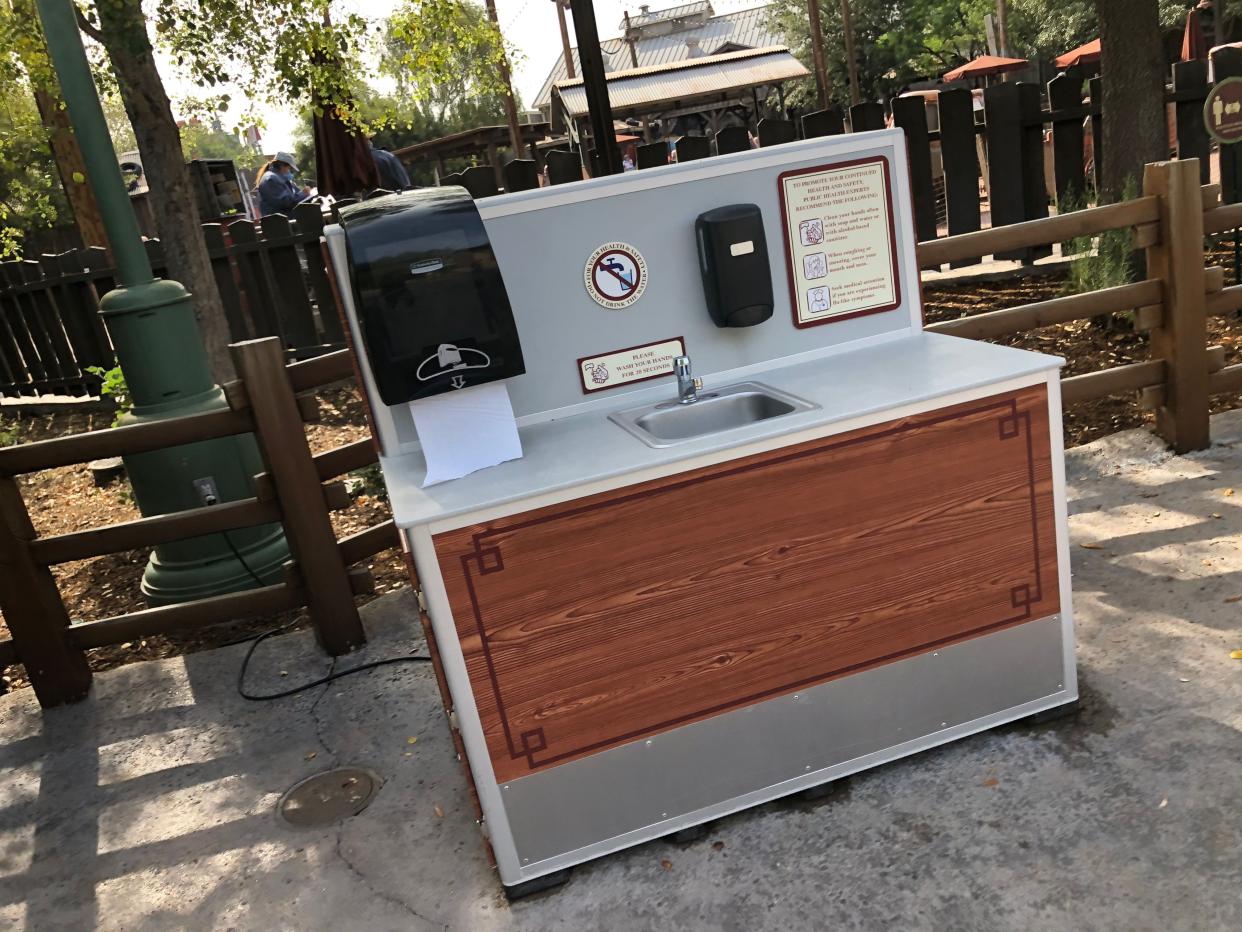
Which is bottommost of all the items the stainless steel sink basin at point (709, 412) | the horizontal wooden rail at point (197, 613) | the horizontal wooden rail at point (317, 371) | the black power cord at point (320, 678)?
the black power cord at point (320, 678)

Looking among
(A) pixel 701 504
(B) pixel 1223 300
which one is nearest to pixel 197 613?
(A) pixel 701 504

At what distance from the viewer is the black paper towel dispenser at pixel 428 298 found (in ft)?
7.63

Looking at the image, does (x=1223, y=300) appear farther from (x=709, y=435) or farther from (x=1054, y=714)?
(x=709, y=435)

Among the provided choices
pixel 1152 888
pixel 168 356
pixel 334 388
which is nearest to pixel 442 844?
pixel 1152 888

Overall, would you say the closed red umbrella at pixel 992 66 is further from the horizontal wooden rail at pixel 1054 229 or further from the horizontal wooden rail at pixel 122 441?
the horizontal wooden rail at pixel 122 441

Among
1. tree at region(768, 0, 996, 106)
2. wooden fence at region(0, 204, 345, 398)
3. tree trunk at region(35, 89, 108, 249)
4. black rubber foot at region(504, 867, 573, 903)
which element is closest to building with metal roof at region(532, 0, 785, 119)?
tree at region(768, 0, 996, 106)

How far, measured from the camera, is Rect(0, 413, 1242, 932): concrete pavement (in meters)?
2.24

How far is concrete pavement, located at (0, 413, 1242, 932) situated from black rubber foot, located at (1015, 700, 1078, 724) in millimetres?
28

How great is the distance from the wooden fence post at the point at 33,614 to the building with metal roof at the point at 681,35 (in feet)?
199

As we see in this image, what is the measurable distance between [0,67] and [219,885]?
640 centimetres

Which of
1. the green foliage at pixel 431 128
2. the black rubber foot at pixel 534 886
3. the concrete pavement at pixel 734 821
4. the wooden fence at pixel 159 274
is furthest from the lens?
the green foliage at pixel 431 128

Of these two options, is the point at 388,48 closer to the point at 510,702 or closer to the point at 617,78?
the point at 510,702

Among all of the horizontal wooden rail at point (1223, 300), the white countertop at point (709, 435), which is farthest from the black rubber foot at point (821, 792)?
the horizontal wooden rail at point (1223, 300)

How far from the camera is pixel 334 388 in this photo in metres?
8.30
